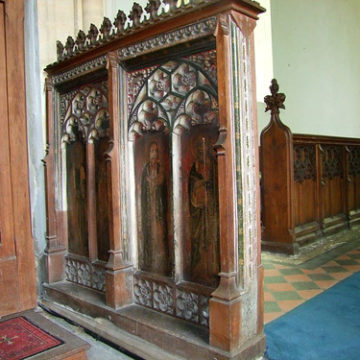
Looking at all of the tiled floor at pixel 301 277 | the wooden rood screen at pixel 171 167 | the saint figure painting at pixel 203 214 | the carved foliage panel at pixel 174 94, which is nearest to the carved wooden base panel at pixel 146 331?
the wooden rood screen at pixel 171 167

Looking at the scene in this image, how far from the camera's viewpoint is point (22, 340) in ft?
7.02

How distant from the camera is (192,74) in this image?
229 centimetres

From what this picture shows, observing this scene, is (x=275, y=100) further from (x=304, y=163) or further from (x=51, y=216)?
(x=51, y=216)

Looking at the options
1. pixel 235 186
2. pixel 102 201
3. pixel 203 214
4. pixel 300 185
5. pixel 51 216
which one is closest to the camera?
pixel 235 186

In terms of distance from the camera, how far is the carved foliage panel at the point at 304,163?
4.69 metres

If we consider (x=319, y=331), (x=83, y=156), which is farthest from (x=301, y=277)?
(x=83, y=156)

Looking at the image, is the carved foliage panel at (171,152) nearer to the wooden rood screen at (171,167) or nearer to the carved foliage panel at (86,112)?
the wooden rood screen at (171,167)

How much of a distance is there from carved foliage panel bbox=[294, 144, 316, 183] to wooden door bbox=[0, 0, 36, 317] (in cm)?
317

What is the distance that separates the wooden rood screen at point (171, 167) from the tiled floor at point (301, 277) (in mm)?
750

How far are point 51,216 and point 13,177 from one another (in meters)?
0.68

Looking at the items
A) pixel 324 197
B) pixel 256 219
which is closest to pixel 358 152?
pixel 324 197

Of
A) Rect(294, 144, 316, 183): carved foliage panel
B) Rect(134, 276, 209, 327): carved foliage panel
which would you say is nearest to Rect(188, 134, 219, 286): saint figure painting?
Rect(134, 276, 209, 327): carved foliage panel

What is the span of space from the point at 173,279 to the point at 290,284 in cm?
141

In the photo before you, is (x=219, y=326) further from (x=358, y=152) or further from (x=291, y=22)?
(x=291, y=22)
